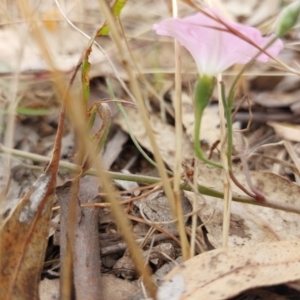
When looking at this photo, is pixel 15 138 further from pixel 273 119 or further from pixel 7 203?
pixel 273 119

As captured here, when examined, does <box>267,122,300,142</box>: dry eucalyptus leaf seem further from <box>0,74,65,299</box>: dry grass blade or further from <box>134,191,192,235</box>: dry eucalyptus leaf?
<box>0,74,65,299</box>: dry grass blade

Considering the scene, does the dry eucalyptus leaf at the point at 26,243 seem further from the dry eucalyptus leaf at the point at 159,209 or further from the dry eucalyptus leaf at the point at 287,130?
the dry eucalyptus leaf at the point at 287,130

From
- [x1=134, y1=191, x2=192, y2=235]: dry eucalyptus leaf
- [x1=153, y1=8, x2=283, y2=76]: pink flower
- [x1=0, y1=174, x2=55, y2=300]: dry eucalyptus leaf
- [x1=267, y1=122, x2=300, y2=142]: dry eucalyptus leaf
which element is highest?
[x1=267, y1=122, x2=300, y2=142]: dry eucalyptus leaf

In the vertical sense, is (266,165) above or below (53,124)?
below

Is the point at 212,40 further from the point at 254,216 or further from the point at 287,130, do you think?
the point at 287,130

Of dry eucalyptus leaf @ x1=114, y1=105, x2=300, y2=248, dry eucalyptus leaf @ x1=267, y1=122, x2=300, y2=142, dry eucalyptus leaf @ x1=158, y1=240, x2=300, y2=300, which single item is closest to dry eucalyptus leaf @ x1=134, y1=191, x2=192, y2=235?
dry eucalyptus leaf @ x1=114, y1=105, x2=300, y2=248

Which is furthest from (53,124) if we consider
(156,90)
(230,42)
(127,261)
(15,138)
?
(230,42)

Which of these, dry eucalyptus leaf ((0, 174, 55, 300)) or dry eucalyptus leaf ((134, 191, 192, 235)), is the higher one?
dry eucalyptus leaf ((134, 191, 192, 235))
